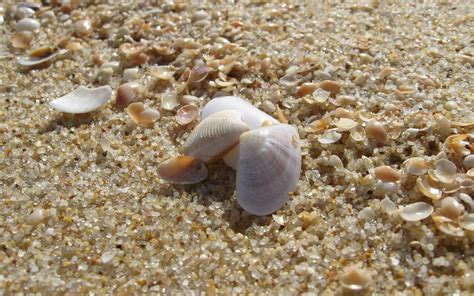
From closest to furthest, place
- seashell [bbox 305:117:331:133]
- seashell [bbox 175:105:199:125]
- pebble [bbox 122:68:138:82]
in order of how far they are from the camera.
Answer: seashell [bbox 305:117:331:133] → seashell [bbox 175:105:199:125] → pebble [bbox 122:68:138:82]

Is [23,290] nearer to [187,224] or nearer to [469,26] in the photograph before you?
[187,224]

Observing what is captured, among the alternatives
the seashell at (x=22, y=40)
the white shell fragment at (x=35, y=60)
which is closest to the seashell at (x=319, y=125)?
the white shell fragment at (x=35, y=60)

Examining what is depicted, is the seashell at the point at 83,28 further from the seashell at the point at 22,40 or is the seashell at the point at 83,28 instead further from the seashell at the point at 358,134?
the seashell at the point at 358,134

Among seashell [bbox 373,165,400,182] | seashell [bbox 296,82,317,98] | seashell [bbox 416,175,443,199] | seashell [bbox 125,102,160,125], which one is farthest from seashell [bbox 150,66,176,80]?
seashell [bbox 416,175,443,199]

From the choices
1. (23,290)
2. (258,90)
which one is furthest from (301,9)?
(23,290)

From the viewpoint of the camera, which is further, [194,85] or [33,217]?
[194,85]

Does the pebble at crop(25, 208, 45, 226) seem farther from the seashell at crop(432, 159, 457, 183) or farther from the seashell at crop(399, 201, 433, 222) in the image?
the seashell at crop(432, 159, 457, 183)
